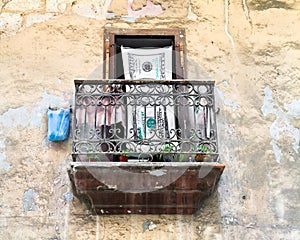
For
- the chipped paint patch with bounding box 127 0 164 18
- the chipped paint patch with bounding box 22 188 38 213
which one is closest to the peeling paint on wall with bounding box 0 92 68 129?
the chipped paint patch with bounding box 22 188 38 213

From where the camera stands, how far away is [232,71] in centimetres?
737

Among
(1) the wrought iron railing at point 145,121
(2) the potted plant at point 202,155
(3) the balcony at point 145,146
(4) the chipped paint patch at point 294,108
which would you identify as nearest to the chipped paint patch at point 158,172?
(3) the balcony at point 145,146

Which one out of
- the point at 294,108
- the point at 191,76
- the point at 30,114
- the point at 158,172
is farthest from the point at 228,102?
the point at 30,114

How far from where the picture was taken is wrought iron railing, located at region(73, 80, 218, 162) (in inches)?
249

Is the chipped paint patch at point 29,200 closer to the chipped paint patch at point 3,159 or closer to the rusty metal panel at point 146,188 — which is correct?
the chipped paint patch at point 3,159

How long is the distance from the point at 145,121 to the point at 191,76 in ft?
3.85

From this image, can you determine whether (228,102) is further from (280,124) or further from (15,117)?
(15,117)

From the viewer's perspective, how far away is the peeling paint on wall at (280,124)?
687cm

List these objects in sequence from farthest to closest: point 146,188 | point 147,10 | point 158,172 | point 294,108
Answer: point 147,10, point 294,108, point 146,188, point 158,172

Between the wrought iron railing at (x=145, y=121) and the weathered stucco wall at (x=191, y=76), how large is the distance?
15.1 inches

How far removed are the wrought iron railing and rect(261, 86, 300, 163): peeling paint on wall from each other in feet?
2.46

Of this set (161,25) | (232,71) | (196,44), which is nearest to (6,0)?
(161,25)

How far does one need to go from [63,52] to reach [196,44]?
163 cm

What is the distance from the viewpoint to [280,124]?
7.02 meters
